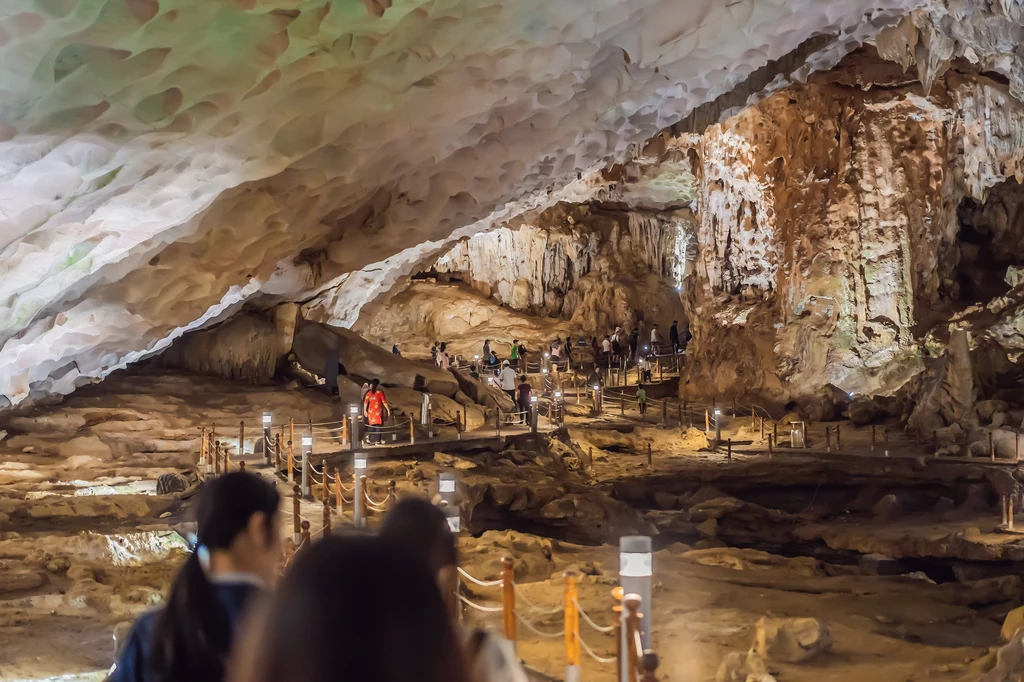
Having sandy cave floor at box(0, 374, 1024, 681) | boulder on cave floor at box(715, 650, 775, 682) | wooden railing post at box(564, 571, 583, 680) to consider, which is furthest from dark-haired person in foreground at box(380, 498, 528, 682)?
boulder on cave floor at box(715, 650, 775, 682)

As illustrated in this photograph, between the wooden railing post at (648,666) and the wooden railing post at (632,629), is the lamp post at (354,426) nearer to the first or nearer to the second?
the wooden railing post at (632,629)

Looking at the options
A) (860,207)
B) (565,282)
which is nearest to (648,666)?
(860,207)

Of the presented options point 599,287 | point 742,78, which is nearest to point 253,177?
point 742,78

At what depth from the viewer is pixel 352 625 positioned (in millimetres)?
1027

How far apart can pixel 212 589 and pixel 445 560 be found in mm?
491

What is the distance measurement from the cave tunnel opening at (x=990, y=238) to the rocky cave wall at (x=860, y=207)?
565 mm

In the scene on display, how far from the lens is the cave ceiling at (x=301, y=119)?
567 cm

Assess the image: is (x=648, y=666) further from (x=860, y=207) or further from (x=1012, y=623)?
(x=860, y=207)

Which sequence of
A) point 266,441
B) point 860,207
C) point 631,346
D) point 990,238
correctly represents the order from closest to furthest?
point 266,441 → point 860,207 → point 990,238 → point 631,346

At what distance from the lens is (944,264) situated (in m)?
20.2

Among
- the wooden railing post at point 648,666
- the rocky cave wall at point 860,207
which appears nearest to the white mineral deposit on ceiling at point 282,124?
the wooden railing post at point 648,666

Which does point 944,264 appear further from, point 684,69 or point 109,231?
point 109,231

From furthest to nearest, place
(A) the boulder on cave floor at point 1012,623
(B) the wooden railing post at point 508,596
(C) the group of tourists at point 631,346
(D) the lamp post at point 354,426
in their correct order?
(C) the group of tourists at point 631,346, (D) the lamp post at point 354,426, (A) the boulder on cave floor at point 1012,623, (B) the wooden railing post at point 508,596

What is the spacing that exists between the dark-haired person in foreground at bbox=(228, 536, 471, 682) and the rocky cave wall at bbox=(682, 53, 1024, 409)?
19447mm
